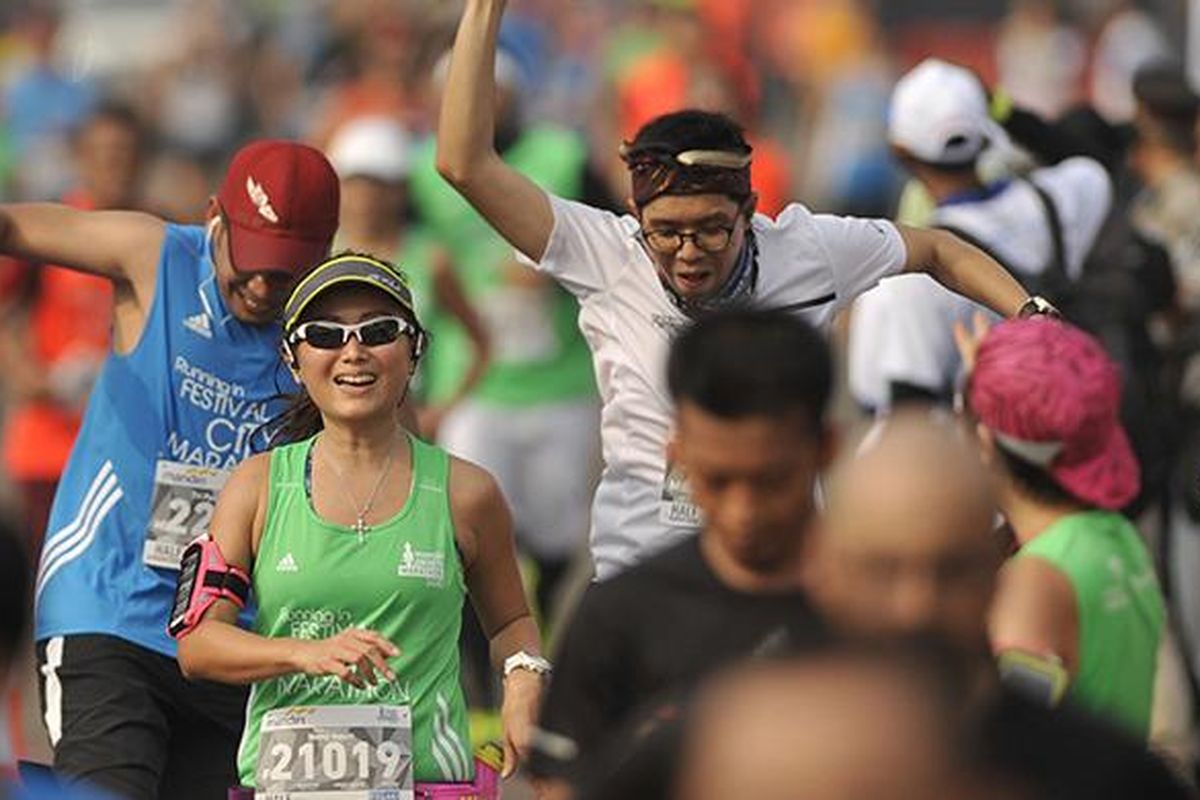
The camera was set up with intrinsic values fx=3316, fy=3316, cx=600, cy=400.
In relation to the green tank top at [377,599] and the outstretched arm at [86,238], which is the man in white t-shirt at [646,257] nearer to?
the green tank top at [377,599]

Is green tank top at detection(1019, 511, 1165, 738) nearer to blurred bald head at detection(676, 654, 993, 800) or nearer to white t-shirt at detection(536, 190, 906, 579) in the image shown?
A: white t-shirt at detection(536, 190, 906, 579)

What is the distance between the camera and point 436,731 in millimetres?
6602

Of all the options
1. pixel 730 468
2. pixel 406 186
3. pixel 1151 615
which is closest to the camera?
pixel 730 468

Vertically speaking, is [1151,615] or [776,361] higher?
[776,361]

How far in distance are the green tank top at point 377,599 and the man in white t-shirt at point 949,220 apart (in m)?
3.52

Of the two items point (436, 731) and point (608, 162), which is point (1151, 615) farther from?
point (608, 162)

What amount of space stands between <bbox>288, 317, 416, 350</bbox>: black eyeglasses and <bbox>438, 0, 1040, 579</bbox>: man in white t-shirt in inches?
14.8

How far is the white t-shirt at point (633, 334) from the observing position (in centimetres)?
696

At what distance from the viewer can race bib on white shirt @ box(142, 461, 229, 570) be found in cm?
745

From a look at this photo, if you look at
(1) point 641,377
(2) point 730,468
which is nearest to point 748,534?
(2) point 730,468

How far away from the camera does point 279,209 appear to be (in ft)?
23.9

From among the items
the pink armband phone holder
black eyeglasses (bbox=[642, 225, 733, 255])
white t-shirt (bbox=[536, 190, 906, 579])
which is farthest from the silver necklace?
black eyeglasses (bbox=[642, 225, 733, 255])

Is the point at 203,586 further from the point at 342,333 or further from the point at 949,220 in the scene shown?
the point at 949,220

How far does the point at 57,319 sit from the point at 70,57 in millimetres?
19608
